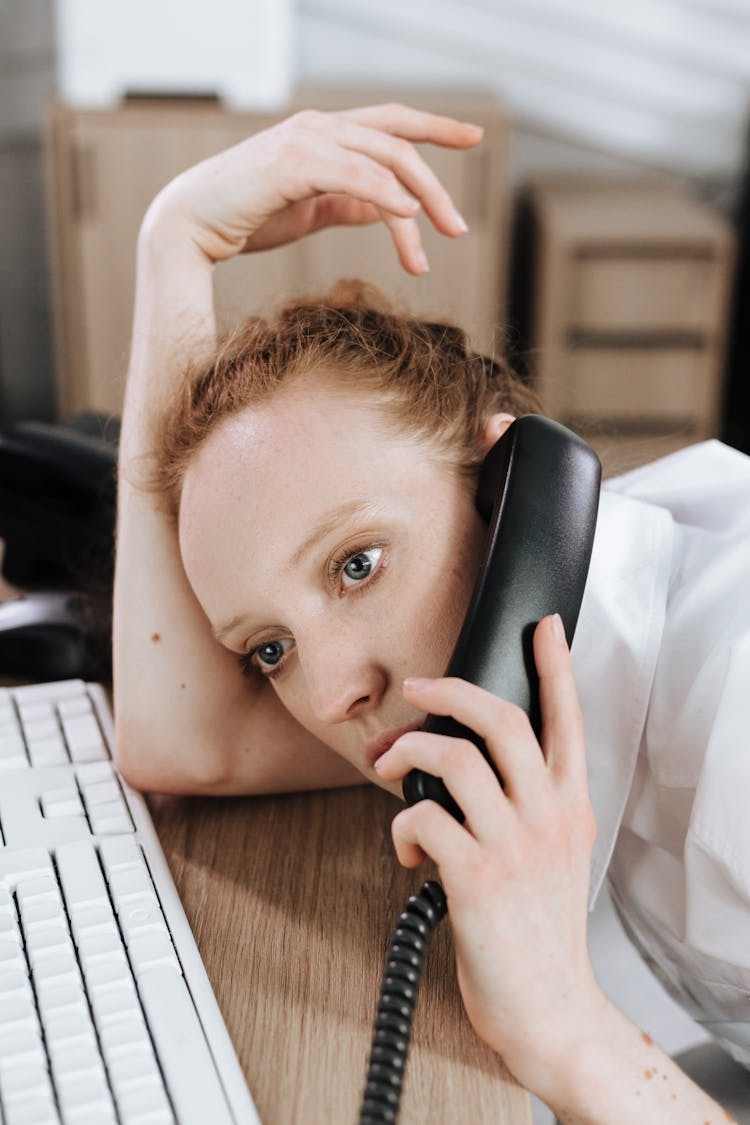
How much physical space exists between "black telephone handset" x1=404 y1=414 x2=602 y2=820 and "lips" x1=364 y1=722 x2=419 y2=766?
60mm

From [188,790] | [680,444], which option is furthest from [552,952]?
[680,444]

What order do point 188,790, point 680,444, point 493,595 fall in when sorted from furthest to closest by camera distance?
point 680,444
point 188,790
point 493,595

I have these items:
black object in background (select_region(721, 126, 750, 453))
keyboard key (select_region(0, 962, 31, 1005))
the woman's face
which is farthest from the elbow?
black object in background (select_region(721, 126, 750, 453))

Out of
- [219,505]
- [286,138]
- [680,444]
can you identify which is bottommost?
[680,444]

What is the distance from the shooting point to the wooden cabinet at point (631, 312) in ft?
8.89

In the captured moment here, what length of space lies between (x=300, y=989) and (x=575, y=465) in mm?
352

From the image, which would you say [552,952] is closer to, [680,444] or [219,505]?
[219,505]

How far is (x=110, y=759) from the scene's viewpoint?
84cm

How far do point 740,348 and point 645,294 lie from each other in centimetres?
44

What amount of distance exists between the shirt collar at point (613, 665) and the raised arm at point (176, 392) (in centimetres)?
19

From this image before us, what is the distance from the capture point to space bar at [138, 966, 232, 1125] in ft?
1.68

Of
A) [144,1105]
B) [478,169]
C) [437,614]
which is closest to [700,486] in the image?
[437,614]

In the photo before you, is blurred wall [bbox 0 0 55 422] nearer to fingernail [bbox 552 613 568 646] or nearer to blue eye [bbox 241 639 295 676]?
blue eye [bbox 241 639 295 676]

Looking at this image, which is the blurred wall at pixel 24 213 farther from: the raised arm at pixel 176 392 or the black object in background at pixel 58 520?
the raised arm at pixel 176 392
